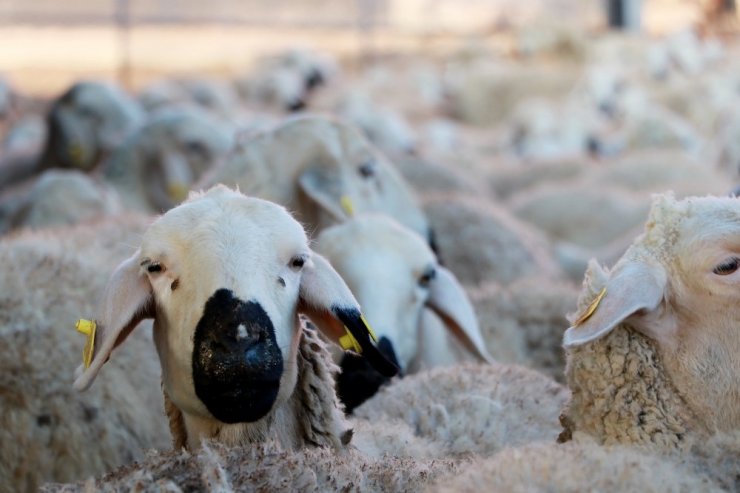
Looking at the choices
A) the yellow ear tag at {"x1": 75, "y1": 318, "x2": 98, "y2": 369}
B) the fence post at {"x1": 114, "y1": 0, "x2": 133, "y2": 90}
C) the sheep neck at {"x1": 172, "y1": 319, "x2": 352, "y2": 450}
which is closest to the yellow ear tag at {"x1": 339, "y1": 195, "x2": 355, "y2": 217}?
the sheep neck at {"x1": 172, "y1": 319, "x2": 352, "y2": 450}

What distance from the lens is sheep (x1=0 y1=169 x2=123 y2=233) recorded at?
6.85 metres

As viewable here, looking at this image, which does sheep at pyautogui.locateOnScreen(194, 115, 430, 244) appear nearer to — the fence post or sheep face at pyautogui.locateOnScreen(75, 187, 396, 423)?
sheep face at pyautogui.locateOnScreen(75, 187, 396, 423)

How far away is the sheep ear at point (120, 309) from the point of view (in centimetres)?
312

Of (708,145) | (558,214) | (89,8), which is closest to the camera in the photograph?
(558,214)

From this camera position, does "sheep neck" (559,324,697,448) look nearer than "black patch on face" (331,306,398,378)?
Yes

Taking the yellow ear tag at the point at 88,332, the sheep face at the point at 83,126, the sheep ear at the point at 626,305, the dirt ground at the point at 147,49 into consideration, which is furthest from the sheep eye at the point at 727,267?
the dirt ground at the point at 147,49

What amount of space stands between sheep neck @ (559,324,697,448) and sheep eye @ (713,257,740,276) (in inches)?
9.2

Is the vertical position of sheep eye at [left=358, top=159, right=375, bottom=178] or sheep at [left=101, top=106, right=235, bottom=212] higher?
sheep eye at [left=358, top=159, right=375, bottom=178]

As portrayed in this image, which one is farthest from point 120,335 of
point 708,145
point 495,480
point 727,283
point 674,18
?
point 674,18

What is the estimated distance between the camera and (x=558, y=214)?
9305mm

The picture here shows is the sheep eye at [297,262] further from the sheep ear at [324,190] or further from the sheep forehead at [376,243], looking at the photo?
the sheep ear at [324,190]

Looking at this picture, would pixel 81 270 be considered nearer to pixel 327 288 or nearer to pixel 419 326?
pixel 419 326

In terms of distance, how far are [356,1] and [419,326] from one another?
26.5 metres

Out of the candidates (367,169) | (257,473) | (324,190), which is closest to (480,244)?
(367,169)
